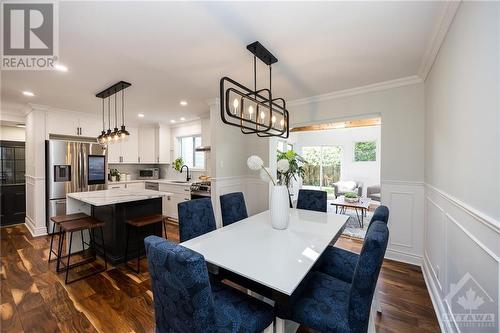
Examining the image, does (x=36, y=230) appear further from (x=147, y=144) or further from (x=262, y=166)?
(x=262, y=166)

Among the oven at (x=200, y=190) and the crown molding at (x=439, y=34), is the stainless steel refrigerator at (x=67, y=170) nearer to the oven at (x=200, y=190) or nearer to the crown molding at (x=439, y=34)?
the oven at (x=200, y=190)

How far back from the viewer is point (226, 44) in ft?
6.52

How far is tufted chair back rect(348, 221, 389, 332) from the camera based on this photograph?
3.44 ft

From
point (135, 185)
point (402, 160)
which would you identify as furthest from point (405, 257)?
point (135, 185)

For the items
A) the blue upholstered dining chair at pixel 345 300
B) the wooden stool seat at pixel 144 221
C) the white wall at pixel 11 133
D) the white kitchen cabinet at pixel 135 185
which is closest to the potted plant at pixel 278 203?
the blue upholstered dining chair at pixel 345 300

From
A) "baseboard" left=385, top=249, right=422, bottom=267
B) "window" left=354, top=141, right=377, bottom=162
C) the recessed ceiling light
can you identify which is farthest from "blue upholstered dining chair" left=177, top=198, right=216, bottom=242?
"window" left=354, top=141, right=377, bottom=162

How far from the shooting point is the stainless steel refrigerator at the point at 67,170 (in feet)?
13.1

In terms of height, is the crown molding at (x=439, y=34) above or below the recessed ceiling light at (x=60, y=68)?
below

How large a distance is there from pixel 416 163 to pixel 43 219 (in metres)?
6.33

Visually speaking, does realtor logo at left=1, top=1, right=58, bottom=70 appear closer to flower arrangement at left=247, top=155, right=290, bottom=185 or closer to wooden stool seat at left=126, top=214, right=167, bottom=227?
flower arrangement at left=247, top=155, right=290, bottom=185

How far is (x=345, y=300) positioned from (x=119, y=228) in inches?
109

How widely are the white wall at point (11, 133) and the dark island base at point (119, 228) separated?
156 inches

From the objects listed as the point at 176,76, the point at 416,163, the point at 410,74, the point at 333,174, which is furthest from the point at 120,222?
the point at 333,174

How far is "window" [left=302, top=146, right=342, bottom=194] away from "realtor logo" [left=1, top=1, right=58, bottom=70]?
24.1 ft
